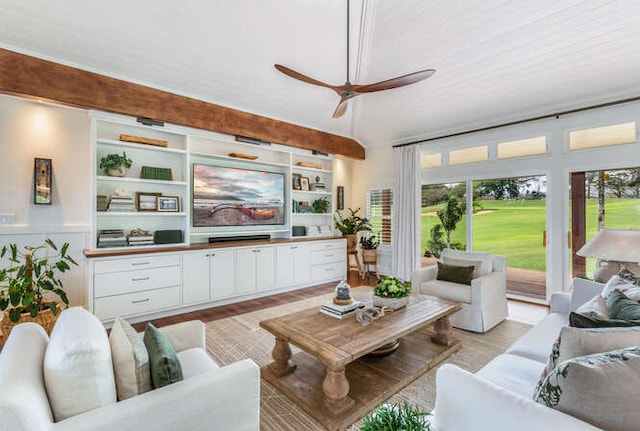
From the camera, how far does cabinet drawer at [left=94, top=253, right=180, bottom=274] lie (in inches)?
130

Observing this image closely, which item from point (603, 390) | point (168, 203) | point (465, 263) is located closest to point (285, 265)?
point (168, 203)

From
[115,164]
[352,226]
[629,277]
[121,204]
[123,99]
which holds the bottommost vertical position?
[629,277]

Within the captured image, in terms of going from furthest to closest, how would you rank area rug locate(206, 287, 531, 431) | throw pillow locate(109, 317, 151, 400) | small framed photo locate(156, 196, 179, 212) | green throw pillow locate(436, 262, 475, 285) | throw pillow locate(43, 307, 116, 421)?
1. small framed photo locate(156, 196, 179, 212)
2. green throw pillow locate(436, 262, 475, 285)
3. area rug locate(206, 287, 531, 431)
4. throw pillow locate(109, 317, 151, 400)
5. throw pillow locate(43, 307, 116, 421)

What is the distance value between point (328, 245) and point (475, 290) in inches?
110

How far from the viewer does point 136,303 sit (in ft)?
11.5

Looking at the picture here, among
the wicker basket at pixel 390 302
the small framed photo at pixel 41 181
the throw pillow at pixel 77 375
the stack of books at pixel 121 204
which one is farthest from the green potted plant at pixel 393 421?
the small framed photo at pixel 41 181

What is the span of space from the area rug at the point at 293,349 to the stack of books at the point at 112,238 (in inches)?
59.2

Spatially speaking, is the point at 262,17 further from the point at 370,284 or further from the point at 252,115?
the point at 370,284

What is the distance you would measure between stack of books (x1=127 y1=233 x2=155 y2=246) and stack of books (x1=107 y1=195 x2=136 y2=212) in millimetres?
344

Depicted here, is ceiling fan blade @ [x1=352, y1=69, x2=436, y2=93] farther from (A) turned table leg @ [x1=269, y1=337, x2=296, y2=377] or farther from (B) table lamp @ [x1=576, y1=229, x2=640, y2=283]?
(A) turned table leg @ [x1=269, y1=337, x2=296, y2=377]

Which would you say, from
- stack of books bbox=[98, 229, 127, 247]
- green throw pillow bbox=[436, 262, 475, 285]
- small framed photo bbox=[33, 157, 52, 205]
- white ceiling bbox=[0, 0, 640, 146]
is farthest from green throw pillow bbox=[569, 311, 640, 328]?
small framed photo bbox=[33, 157, 52, 205]

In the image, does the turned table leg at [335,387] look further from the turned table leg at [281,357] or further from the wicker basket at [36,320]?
the wicker basket at [36,320]

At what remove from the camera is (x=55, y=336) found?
48.0 inches

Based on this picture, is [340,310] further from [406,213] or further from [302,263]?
[406,213]
